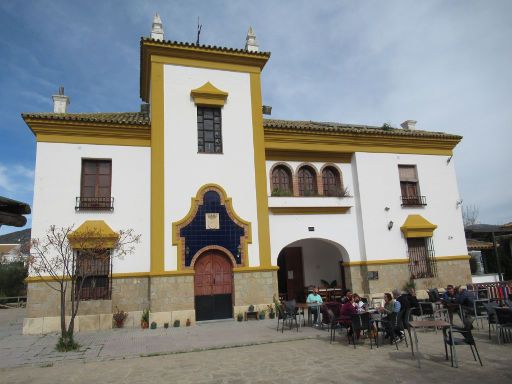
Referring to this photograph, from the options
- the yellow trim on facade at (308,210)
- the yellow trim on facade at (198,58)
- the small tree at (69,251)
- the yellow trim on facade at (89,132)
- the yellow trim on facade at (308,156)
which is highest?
the yellow trim on facade at (198,58)

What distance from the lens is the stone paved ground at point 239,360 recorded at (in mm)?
6742

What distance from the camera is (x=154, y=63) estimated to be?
14.4 m

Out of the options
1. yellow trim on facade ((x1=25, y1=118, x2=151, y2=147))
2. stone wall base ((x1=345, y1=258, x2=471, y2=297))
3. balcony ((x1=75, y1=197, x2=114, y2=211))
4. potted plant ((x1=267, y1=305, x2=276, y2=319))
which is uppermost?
yellow trim on facade ((x1=25, y1=118, x2=151, y2=147))

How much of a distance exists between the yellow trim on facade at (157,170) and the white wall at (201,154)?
171mm

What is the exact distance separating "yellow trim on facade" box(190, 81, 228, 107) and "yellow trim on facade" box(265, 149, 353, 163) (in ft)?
9.00

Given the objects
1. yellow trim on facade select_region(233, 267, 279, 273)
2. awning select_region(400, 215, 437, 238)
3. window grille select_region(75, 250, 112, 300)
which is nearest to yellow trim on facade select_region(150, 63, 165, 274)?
window grille select_region(75, 250, 112, 300)

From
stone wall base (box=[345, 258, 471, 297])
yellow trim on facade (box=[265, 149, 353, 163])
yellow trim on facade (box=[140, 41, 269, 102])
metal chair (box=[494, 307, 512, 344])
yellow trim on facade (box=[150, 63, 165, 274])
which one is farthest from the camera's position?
yellow trim on facade (box=[265, 149, 353, 163])

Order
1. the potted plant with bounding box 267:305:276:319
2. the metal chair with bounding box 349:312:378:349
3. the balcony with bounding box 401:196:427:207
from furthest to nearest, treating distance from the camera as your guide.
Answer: the balcony with bounding box 401:196:427:207 → the potted plant with bounding box 267:305:276:319 → the metal chair with bounding box 349:312:378:349

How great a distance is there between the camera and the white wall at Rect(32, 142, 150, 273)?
1297 centimetres

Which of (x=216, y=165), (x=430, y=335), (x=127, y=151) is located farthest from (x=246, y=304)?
(x=127, y=151)

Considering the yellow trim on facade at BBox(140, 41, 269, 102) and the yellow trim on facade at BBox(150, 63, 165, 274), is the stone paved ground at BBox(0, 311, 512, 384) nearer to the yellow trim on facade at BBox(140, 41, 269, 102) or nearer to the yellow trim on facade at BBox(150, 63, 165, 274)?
the yellow trim on facade at BBox(150, 63, 165, 274)

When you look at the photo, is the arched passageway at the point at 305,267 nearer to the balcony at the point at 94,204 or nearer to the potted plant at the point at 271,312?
the potted plant at the point at 271,312

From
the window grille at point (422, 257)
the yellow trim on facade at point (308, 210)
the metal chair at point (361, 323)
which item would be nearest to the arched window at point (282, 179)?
the yellow trim on facade at point (308, 210)

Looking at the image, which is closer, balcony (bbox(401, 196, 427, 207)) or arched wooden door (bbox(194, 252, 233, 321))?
arched wooden door (bbox(194, 252, 233, 321))
